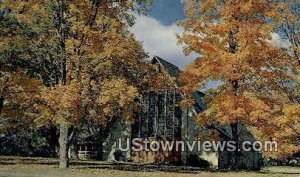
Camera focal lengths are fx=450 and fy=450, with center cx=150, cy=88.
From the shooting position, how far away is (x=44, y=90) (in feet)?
91.6

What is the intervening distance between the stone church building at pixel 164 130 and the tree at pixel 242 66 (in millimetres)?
9376

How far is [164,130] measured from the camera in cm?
4431

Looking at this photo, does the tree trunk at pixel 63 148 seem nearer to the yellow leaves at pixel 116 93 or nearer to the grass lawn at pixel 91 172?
the grass lawn at pixel 91 172

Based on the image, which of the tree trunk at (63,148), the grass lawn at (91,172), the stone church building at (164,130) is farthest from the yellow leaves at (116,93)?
the stone church building at (164,130)

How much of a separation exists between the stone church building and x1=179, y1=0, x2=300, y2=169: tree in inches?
369

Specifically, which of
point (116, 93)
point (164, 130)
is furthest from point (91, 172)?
point (164, 130)

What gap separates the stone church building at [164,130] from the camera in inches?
1666

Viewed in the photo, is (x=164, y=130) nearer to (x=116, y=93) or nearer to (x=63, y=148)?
(x=63, y=148)

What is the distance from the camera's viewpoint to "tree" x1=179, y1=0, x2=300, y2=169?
2992 cm

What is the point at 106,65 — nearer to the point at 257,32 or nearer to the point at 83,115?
the point at 83,115

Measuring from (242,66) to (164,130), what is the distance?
628 inches

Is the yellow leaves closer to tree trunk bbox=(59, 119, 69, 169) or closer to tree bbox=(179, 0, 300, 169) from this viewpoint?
tree trunk bbox=(59, 119, 69, 169)

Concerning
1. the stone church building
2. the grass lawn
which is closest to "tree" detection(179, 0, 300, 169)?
the grass lawn

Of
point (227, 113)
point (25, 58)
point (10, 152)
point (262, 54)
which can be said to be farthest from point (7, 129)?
point (262, 54)
